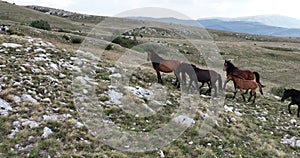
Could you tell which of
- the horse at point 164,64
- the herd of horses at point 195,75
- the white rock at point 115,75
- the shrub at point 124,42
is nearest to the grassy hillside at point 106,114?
the white rock at point 115,75

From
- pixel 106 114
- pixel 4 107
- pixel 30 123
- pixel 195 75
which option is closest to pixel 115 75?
pixel 195 75

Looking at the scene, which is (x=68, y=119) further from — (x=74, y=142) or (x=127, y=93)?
(x=127, y=93)

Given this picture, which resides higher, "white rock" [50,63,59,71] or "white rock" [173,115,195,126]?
"white rock" [50,63,59,71]

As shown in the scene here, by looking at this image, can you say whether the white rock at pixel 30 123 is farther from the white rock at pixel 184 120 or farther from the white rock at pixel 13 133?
the white rock at pixel 184 120

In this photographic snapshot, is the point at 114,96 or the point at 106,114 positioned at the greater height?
the point at 114,96

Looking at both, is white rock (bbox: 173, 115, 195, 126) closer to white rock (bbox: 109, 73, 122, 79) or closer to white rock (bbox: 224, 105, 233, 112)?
white rock (bbox: 224, 105, 233, 112)

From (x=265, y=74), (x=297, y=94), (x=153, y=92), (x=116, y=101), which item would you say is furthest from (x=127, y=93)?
(x=265, y=74)

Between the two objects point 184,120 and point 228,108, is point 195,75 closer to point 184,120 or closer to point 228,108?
point 228,108

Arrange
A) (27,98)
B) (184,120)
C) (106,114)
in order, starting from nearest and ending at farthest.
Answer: (27,98) < (106,114) < (184,120)

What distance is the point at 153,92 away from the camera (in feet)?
45.8

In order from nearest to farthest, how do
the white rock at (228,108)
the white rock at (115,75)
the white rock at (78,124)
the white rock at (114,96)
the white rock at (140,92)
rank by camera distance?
the white rock at (78,124) < the white rock at (114,96) < the white rock at (140,92) < the white rock at (228,108) < the white rock at (115,75)

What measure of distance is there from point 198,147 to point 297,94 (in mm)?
9753

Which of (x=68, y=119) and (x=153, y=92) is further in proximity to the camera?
(x=153, y=92)

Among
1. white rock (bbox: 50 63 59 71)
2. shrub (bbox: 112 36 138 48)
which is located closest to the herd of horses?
white rock (bbox: 50 63 59 71)
